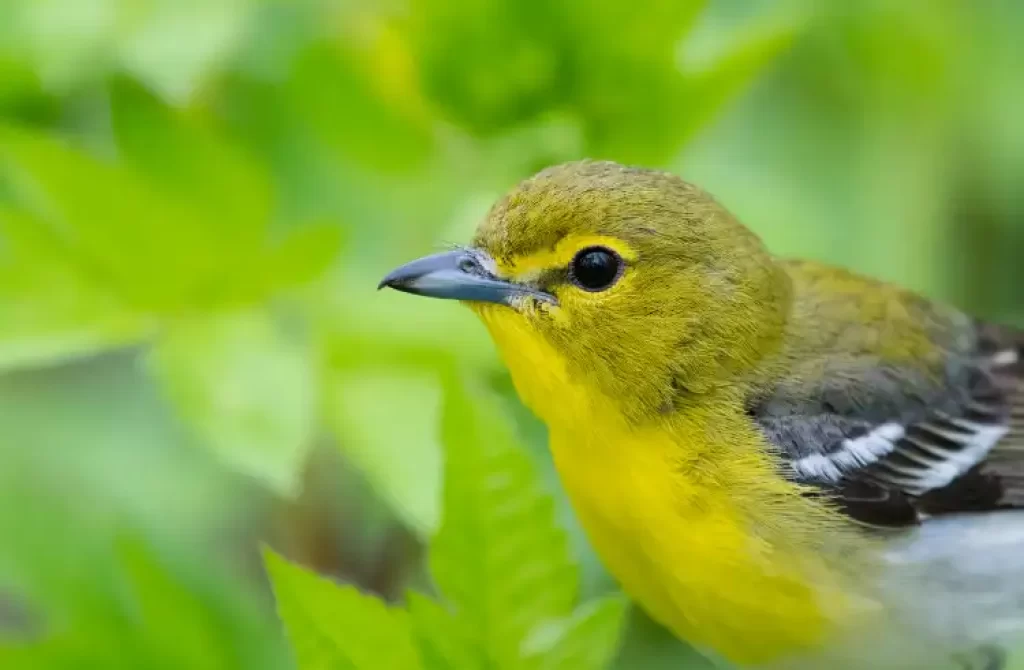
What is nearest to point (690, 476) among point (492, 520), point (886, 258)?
point (492, 520)

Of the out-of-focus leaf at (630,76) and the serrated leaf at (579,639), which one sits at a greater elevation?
the out-of-focus leaf at (630,76)

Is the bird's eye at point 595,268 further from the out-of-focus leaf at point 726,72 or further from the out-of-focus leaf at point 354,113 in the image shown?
the out-of-focus leaf at point 354,113

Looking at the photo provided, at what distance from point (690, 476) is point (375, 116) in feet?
2.61

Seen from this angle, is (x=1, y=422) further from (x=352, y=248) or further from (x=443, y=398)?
(x=443, y=398)

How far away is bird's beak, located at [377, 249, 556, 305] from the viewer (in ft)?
5.33

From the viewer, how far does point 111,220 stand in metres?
1.64

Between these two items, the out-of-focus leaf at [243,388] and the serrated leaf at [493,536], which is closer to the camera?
the serrated leaf at [493,536]

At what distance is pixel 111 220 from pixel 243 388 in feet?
1.03

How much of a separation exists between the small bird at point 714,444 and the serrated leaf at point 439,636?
59 cm

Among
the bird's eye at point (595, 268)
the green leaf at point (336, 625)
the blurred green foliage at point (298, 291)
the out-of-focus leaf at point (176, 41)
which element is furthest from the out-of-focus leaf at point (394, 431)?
the out-of-focus leaf at point (176, 41)

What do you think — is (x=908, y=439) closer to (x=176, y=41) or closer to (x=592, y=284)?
(x=592, y=284)

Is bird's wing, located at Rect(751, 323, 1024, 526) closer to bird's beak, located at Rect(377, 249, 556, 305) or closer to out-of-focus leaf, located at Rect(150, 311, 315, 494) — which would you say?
bird's beak, located at Rect(377, 249, 556, 305)

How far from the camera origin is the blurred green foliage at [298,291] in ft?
3.67

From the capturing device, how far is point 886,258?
8.64 feet
